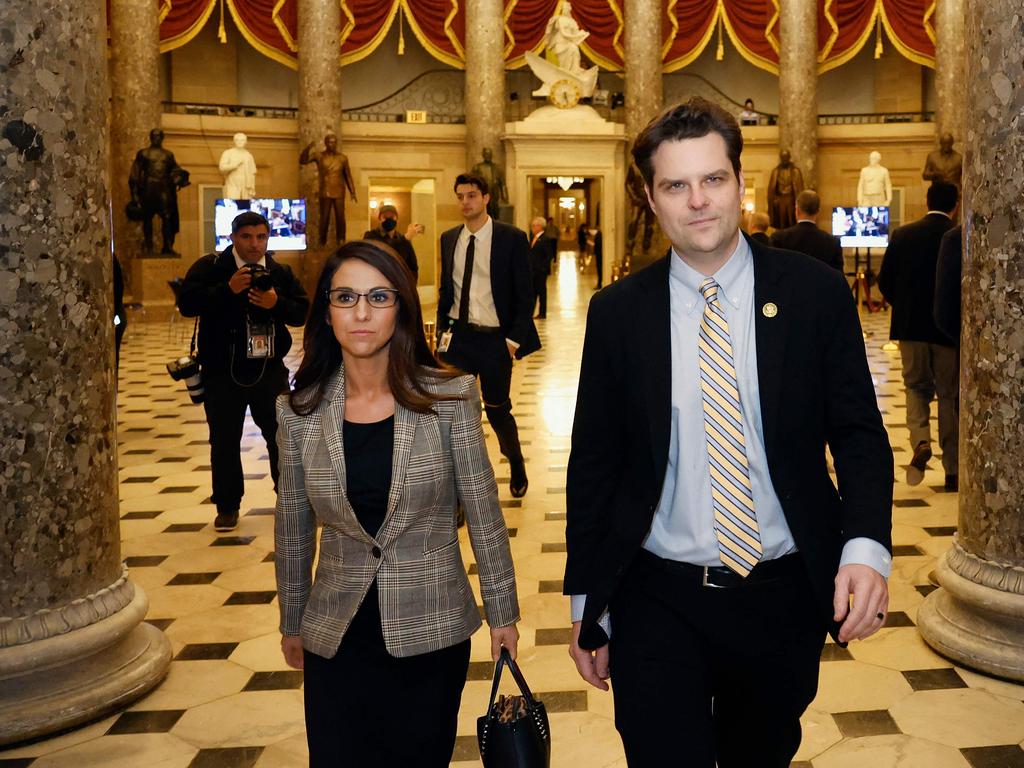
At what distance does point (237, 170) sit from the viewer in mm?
20516

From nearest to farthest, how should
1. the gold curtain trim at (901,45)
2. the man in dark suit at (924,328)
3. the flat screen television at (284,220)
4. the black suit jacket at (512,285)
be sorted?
the black suit jacket at (512,285), the man in dark suit at (924,328), the flat screen television at (284,220), the gold curtain trim at (901,45)

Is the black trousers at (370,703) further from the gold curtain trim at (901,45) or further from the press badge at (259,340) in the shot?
the gold curtain trim at (901,45)

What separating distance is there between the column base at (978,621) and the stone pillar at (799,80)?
1998cm

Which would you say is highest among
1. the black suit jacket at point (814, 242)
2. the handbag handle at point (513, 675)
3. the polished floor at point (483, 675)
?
the black suit jacket at point (814, 242)

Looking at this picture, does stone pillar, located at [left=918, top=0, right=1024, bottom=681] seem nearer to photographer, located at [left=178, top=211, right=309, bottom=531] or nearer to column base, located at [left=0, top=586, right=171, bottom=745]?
column base, located at [left=0, top=586, right=171, bottom=745]

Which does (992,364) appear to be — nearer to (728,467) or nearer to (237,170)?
(728,467)

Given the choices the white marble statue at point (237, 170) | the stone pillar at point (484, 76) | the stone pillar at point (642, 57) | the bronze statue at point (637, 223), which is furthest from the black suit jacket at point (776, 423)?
the stone pillar at point (642, 57)

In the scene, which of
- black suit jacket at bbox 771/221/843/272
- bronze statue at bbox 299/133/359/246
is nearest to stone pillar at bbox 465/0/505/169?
bronze statue at bbox 299/133/359/246

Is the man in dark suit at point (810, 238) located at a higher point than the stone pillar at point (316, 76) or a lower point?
lower

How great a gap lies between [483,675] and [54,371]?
5.41ft

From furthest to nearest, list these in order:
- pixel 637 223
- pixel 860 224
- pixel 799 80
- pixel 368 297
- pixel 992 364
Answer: pixel 799 80 < pixel 637 223 < pixel 860 224 < pixel 992 364 < pixel 368 297

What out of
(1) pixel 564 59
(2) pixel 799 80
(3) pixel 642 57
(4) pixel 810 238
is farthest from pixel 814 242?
(1) pixel 564 59

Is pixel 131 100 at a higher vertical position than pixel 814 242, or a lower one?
higher

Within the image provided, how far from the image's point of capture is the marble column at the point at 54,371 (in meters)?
3.29
